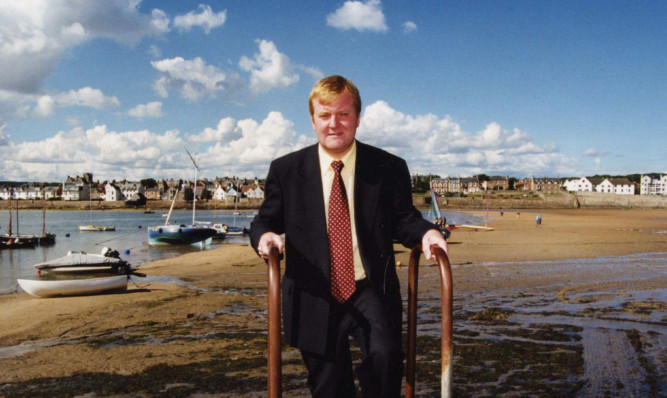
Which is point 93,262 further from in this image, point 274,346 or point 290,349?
point 274,346

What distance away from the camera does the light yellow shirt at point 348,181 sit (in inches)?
108

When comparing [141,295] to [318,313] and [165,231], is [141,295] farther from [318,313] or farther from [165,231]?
[165,231]

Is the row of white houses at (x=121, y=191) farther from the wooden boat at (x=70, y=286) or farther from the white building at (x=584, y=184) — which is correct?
the wooden boat at (x=70, y=286)

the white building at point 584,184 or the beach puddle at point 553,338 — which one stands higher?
the white building at point 584,184

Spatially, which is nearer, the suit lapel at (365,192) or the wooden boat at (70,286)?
the suit lapel at (365,192)

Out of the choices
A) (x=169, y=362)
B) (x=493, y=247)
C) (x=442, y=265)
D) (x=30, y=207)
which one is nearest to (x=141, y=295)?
(x=169, y=362)

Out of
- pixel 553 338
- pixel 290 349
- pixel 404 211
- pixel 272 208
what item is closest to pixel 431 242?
pixel 404 211

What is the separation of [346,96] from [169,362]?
511 centimetres

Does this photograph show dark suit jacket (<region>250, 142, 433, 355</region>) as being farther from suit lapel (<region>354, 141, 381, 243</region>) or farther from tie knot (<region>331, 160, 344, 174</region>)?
tie knot (<region>331, 160, 344, 174</region>)

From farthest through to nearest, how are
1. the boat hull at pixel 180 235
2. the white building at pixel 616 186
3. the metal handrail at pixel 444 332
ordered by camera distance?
1. the white building at pixel 616 186
2. the boat hull at pixel 180 235
3. the metal handrail at pixel 444 332

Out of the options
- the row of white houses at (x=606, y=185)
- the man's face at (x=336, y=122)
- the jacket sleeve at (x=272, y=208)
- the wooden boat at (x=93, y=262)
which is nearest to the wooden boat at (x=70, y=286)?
the wooden boat at (x=93, y=262)

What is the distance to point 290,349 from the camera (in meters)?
6.64

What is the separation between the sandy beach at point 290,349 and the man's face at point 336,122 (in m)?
3.20

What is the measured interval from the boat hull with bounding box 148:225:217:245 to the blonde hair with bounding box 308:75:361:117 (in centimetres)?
4143
